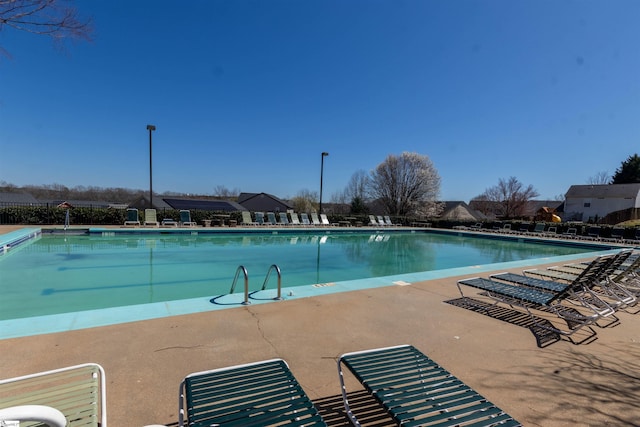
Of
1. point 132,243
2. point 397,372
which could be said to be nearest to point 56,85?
point 132,243

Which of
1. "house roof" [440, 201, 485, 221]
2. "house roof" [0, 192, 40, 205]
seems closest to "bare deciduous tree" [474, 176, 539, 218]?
"house roof" [440, 201, 485, 221]

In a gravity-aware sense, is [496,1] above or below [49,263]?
above

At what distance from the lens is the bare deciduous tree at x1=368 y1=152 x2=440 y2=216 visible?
31984 millimetres

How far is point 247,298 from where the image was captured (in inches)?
167

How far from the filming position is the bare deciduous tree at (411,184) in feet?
105

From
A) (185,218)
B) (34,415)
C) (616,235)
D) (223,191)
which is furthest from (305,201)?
(34,415)

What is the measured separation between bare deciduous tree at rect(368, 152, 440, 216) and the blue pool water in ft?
56.0

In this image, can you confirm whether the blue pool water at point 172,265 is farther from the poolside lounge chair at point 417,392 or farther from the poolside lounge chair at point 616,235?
the poolside lounge chair at point 616,235

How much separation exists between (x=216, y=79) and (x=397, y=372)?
1889 centimetres

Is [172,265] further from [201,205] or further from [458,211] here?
[458,211]

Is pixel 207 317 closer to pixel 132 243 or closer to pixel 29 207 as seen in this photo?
pixel 132 243

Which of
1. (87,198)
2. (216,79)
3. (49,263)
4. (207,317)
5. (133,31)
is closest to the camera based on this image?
(207,317)

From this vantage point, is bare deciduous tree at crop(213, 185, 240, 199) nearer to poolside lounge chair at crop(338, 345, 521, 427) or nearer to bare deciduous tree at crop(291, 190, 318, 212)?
bare deciduous tree at crop(291, 190, 318, 212)

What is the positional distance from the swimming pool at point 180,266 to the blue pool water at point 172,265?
0.02 m
